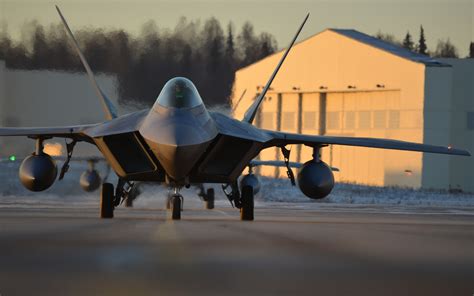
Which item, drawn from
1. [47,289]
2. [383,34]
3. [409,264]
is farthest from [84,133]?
[383,34]

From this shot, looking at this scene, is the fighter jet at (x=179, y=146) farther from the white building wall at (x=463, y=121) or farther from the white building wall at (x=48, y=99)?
the white building wall at (x=463, y=121)

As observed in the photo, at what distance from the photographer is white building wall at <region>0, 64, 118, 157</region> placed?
901 inches

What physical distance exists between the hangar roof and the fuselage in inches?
914

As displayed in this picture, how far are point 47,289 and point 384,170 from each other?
3157cm

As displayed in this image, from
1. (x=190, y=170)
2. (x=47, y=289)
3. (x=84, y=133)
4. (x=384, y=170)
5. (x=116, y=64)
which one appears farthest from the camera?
(x=384, y=170)

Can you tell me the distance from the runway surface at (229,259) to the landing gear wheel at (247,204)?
1.30m

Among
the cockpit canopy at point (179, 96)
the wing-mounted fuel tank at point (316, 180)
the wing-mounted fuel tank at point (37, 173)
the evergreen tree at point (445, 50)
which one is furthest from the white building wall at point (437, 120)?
the cockpit canopy at point (179, 96)

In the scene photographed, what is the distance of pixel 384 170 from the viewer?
124 feet

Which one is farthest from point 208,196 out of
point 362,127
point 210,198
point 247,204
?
point 362,127

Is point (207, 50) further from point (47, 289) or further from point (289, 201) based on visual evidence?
point (47, 289)

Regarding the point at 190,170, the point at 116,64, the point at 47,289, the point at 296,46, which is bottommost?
the point at 47,289

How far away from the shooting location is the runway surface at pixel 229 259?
23.5 feet

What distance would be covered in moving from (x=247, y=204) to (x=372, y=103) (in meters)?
23.2

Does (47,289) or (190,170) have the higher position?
(190,170)
